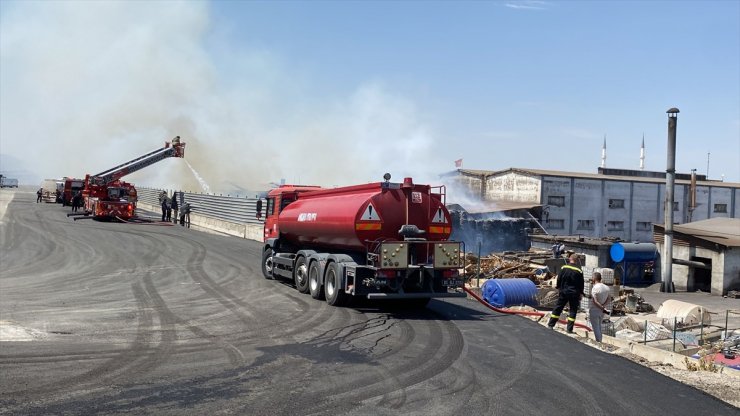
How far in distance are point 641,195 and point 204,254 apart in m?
37.5

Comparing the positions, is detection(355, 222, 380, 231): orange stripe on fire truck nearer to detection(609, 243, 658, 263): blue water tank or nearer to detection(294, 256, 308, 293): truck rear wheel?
detection(294, 256, 308, 293): truck rear wheel

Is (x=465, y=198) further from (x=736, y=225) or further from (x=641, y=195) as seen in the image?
(x=736, y=225)

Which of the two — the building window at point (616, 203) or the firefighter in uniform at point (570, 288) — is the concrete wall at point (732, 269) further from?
the building window at point (616, 203)

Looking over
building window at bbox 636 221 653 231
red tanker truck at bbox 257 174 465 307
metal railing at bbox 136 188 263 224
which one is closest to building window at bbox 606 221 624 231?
building window at bbox 636 221 653 231

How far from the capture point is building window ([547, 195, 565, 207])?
1802 inches

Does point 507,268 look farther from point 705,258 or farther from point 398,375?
point 398,375

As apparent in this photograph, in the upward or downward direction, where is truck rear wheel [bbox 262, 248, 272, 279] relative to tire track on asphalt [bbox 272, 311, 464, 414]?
upward

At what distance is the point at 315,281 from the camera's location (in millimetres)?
16328

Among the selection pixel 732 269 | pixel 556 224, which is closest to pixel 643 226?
pixel 556 224

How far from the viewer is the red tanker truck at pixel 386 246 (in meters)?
14.3

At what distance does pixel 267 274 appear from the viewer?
20.2 m

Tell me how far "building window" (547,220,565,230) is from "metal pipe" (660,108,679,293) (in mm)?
17763

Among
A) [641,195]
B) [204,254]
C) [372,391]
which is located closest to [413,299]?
[372,391]

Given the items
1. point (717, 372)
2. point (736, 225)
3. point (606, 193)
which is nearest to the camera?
point (717, 372)
